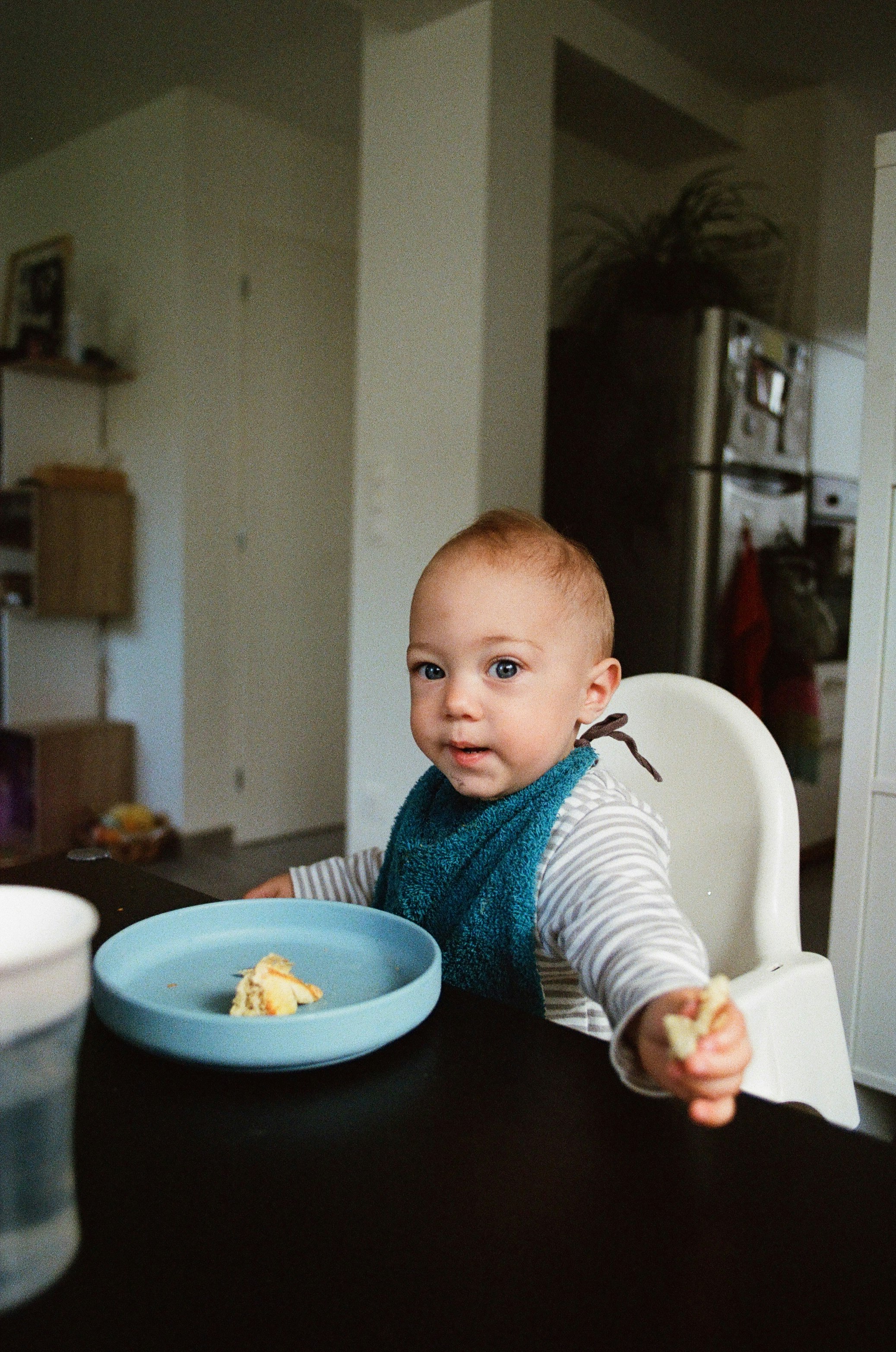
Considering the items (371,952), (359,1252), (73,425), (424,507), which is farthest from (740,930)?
(73,425)

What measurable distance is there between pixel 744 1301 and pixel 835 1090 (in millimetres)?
557

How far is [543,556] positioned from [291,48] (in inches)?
123

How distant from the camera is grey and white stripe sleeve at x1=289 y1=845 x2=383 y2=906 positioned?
43.9 inches

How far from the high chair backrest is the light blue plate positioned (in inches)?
15.9

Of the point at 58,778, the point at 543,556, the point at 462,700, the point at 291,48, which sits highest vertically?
the point at 291,48

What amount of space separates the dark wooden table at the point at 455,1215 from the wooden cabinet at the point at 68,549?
138 inches

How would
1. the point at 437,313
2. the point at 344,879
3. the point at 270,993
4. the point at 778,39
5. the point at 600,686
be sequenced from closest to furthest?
the point at 270,993 → the point at 600,686 → the point at 344,879 → the point at 437,313 → the point at 778,39

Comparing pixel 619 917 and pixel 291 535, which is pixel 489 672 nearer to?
pixel 619 917

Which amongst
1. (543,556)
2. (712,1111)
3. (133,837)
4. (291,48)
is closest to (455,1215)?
(712,1111)

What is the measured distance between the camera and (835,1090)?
0.94 metres

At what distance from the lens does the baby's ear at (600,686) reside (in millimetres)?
995

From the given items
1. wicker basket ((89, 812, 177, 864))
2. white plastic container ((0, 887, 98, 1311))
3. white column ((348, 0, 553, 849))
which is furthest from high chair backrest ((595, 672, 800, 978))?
wicker basket ((89, 812, 177, 864))

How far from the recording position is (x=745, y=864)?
1053mm

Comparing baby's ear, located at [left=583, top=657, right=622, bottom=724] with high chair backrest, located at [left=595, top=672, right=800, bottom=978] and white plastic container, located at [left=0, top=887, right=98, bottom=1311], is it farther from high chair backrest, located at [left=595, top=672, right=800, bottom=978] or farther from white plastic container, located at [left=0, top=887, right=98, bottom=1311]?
white plastic container, located at [left=0, top=887, right=98, bottom=1311]
